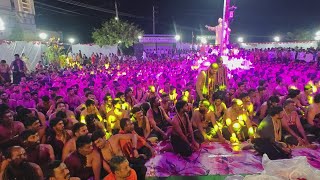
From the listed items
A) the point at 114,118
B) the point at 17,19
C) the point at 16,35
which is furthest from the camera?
the point at 17,19

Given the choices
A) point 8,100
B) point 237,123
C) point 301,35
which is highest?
point 301,35

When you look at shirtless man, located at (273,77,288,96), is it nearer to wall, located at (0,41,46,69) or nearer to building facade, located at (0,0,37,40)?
wall, located at (0,41,46,69)

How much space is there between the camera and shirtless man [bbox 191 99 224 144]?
6.50 metres

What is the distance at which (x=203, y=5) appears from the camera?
177ft

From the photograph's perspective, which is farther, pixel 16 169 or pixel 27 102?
pixel 27 102

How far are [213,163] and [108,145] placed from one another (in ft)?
6.50

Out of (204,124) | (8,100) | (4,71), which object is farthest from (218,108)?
(4,71)

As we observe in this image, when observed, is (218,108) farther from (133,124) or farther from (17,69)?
(17,69)

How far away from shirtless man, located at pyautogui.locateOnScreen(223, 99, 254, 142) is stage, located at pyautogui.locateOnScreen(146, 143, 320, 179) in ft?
1.89

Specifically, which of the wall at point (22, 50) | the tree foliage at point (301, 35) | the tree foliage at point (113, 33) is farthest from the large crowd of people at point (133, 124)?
the tree foliage at point (301, 35)

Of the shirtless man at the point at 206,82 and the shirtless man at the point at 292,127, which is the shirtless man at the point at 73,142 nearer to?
the shirtless man at the point at 292,127

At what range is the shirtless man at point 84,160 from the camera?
167 inches

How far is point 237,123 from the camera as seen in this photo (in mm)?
6637

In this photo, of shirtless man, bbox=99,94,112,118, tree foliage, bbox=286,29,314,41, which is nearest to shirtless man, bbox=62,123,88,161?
shirtless man, bbox=99,94,112,118
